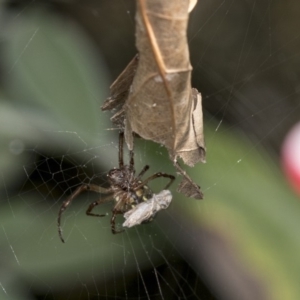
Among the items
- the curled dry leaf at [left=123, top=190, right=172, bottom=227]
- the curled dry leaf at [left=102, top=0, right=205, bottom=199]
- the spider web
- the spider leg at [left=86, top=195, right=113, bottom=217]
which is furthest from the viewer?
the spider leg at [left=86, top=195, right=113, bottom=217]

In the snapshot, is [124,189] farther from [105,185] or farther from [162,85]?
[162,85]

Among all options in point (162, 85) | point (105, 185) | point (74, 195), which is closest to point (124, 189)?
point (105, 185)

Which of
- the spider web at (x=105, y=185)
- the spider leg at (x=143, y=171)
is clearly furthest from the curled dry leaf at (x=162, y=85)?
the spider leg at (x=143, y=171)

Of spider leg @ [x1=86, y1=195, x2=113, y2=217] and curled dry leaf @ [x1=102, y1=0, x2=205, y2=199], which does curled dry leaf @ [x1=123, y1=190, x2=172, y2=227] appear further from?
curled dry leaf @ [x1=102, y1=0, x2=205, y2=199]

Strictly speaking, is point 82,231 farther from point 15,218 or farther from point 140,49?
point 140,49

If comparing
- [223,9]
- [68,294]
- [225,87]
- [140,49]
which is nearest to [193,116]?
[140,49]

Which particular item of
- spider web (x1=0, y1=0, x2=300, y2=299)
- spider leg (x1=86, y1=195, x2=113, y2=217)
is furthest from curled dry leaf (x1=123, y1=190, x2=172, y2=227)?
spider leg (x1=86, y1=195, x2=113, y2=217)
